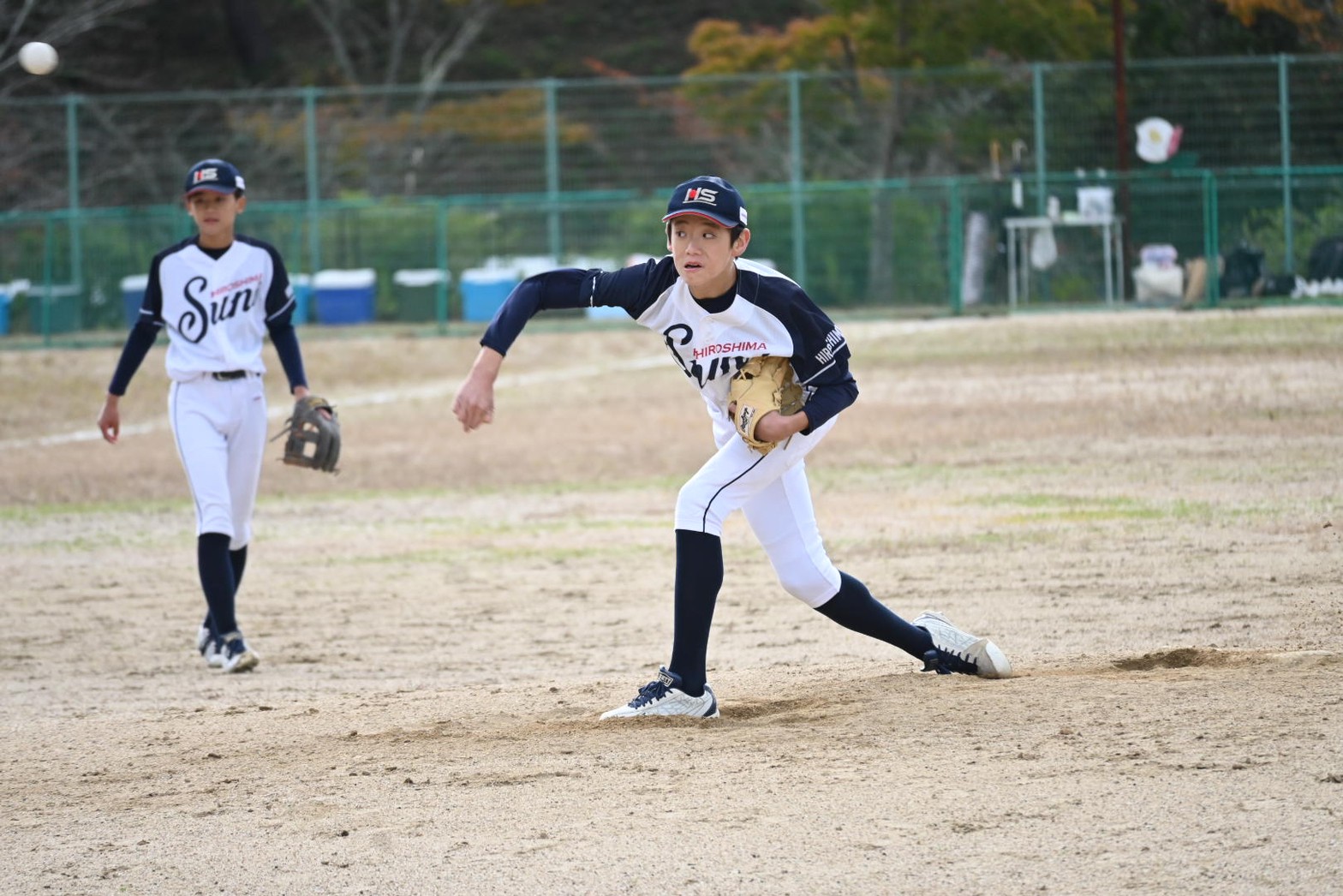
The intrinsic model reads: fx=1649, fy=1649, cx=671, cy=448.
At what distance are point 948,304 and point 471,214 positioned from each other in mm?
6703

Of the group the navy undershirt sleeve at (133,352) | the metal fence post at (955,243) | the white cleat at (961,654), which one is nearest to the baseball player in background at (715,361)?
the white cleat at (961,654)

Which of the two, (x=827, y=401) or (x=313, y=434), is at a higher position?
(x=827, y=401)

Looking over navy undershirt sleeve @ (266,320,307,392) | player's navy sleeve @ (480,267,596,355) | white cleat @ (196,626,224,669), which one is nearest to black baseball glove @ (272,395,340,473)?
navy undershirt sleeve @ (266,320,307,392)

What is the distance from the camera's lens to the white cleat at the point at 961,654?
17.1 ft

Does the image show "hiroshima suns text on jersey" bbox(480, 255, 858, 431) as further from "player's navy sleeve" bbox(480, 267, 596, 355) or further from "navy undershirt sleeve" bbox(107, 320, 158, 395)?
"navy undershirt sleeve" bbox(107, 320, 158, 395)

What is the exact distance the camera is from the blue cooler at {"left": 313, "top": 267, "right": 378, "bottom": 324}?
22.8 meters

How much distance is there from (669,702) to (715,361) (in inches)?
40.2

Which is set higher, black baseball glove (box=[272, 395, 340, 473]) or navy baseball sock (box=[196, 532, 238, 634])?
black baseball glove (box=[272, 395, 340, 473])

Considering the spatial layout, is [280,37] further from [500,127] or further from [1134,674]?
[1134,674]

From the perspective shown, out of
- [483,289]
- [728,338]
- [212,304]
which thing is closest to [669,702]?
[728,338]

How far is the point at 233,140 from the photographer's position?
79.8ft

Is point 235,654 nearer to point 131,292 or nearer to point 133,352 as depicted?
point 133,352

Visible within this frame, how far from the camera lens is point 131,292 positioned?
22.2m

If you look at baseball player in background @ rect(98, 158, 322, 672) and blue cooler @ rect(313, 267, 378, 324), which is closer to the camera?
baseball player in background @ rect(98, 158, 322, 672)
